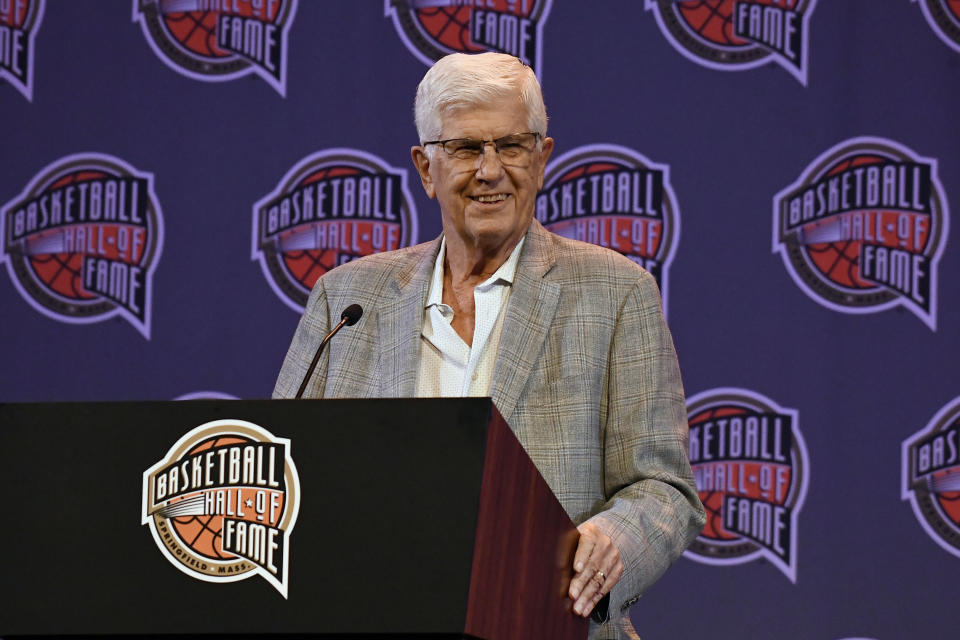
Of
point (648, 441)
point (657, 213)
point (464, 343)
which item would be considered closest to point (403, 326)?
point (464, 343)

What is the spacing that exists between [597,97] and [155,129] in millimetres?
1214

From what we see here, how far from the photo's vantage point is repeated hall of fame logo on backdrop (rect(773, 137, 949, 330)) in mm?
3152

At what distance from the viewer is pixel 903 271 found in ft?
10.3

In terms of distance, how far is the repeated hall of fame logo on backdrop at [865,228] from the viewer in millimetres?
3152

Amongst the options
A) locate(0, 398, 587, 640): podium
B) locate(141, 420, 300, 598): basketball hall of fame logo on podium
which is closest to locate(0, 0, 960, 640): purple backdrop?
locate(0, 398, 587, 640): podium

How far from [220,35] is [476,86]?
1.83 meters

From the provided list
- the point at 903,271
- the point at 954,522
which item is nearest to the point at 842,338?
the point at 903,271

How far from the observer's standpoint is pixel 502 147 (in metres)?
1.88

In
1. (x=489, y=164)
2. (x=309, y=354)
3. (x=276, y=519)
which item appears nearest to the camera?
(x=276, y=519)

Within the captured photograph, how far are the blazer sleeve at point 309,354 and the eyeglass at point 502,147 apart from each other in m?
0.34

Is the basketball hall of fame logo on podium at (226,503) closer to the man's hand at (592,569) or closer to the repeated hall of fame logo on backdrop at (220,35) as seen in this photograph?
the man's hand at (592,569)

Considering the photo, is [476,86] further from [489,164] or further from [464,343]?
[464,343]

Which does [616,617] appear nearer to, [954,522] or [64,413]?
[64,413]

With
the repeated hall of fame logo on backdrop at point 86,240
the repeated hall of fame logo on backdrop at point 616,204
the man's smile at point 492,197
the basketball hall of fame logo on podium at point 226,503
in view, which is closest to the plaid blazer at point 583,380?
the man's smile at point 492,197
